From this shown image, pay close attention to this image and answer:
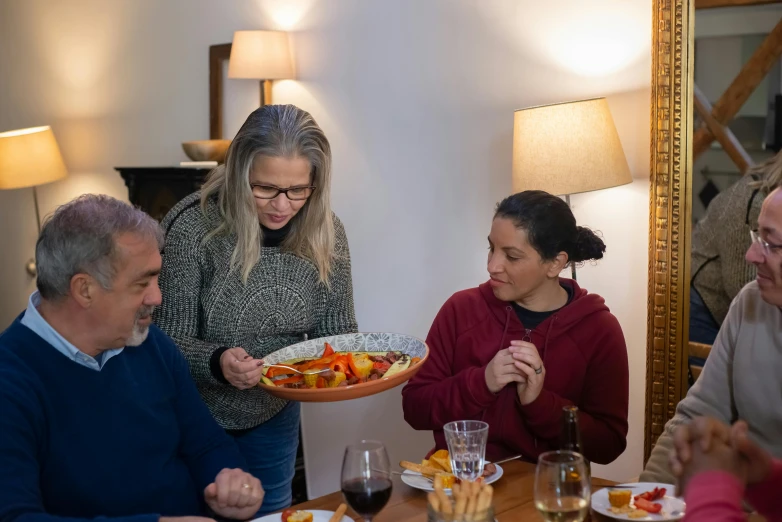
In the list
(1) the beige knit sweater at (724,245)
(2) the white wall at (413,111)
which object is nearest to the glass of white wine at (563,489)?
(1) the beige knit sweater at (724,245)

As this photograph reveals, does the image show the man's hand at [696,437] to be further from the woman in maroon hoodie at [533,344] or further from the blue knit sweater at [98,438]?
the blue knit sweater at [98,438]

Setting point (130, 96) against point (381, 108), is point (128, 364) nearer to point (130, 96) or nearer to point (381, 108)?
point (381, 108)

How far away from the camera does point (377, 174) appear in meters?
3.71

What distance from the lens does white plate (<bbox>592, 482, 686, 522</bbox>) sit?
154 cm

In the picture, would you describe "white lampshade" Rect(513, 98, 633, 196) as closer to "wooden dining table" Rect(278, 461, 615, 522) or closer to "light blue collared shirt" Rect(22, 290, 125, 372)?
"wooden dining table" Rect(278, 461, 615, 522)

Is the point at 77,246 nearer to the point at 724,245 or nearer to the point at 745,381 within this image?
the point at 745,381

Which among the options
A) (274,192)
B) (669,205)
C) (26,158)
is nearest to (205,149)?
(26,158)

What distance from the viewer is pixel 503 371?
2.06 metres

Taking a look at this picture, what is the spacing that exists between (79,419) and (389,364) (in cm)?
73

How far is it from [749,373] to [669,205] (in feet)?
2.81

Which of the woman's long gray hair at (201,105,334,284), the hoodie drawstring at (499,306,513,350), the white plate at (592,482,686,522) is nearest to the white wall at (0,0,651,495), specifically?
the hoodie drawstring at (499,306,513,350)

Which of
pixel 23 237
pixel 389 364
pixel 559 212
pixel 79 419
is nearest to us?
pixel 79 419

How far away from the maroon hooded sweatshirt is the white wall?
74 centimetres

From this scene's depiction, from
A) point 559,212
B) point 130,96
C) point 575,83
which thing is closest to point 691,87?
point 575,83
